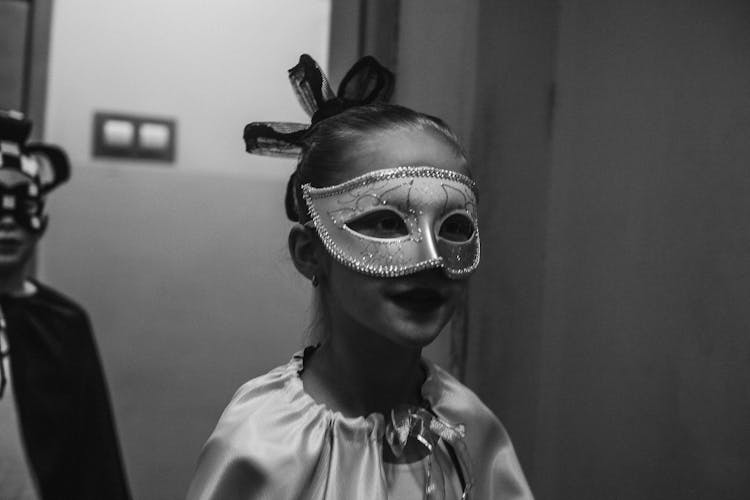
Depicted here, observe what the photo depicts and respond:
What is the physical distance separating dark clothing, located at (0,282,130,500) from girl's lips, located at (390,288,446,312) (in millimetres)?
897

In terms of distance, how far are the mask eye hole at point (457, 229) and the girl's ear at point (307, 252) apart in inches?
5.5

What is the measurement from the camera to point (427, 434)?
2.61ft

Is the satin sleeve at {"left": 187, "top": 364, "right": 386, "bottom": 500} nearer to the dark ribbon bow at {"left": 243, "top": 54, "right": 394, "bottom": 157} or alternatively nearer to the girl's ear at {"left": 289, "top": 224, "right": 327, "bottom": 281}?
the girl's ear at {"left": 289, "top": 224, "right": 327, "bottom": 281}

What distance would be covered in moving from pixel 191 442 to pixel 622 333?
1.11 m

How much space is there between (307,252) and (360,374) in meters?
0.15

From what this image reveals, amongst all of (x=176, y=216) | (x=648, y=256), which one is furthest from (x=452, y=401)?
(x=176, y=216)

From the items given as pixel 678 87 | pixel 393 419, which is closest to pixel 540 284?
pixel 678 87

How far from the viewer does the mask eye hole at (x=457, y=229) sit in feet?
2.46

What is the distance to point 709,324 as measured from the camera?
3.41ft

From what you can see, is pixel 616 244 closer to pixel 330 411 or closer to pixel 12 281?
pixel 330 411

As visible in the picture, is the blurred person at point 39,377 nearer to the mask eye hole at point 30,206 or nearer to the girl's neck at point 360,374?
the mask eye hole at point 30,206

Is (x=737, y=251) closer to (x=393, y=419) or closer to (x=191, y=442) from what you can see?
(x=393, y=419)

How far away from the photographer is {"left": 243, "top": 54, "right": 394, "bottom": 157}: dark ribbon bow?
86 centimetres

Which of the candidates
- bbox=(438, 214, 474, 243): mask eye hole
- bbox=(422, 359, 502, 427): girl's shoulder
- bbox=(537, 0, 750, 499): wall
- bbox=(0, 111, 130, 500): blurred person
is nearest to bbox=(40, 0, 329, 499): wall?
bbox=(0, 111, 130, 500): blurred person
